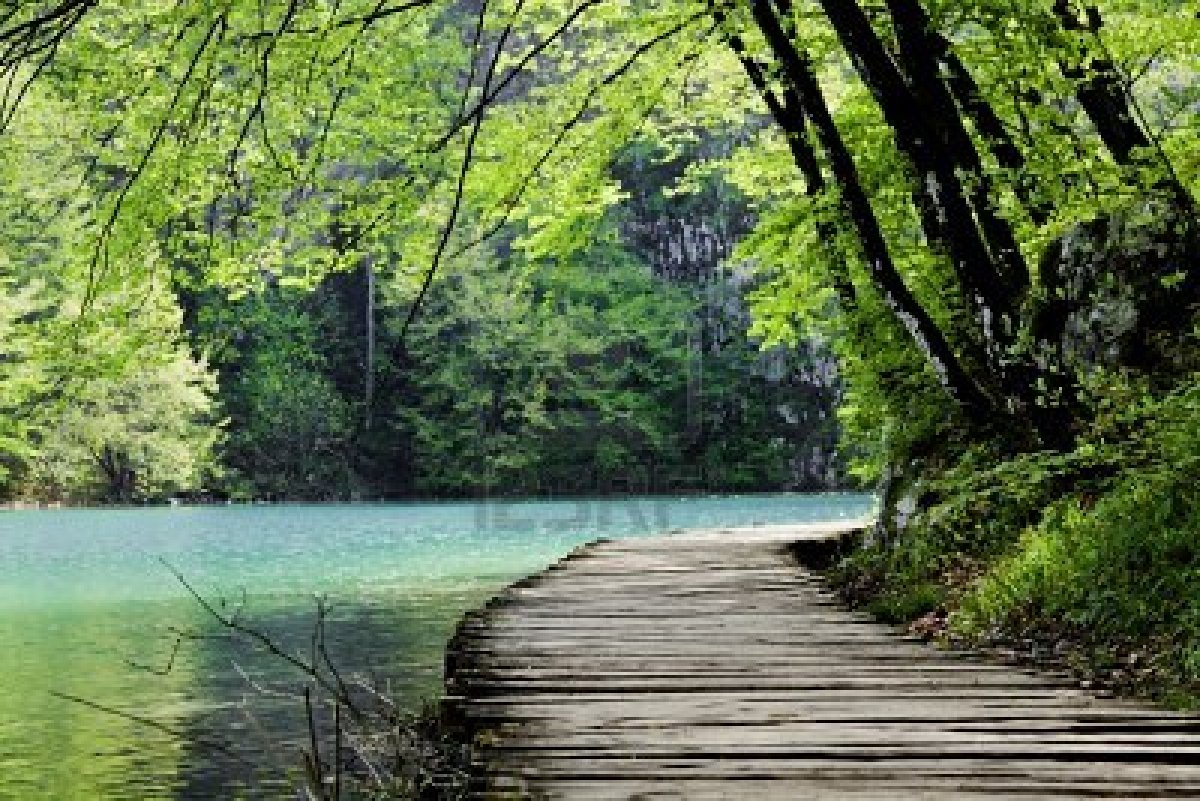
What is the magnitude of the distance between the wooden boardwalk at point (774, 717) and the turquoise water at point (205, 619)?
93 cm

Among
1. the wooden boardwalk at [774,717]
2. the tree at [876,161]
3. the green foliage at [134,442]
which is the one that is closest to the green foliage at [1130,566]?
the wooden boardwalk at [774,717]

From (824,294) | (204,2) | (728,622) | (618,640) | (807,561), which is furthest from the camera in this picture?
(807,561)

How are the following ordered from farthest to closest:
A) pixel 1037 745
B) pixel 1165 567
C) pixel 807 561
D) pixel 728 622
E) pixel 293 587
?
pixel 293 587 < pixel 807 561 < pixel 728 622 < pixel 1165 567 < pixel 1037 745

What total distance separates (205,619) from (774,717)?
1328cm

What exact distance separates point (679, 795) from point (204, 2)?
10.5ft

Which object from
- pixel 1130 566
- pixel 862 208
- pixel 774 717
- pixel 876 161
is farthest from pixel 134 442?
pixel 774 717

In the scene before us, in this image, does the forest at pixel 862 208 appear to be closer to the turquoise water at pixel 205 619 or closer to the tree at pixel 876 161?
the tree at pixel 876 161

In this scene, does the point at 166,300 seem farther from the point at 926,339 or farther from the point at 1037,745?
the point at 1037,745

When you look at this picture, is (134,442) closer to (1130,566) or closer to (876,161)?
(876,161)

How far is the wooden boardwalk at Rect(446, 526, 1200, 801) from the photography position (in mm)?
4492

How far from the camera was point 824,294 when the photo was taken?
44.8 ft

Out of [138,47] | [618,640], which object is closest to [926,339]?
[618,640]

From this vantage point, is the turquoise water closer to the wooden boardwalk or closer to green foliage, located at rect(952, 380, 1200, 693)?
the wooden boardwalk

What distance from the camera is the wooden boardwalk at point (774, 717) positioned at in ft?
14.7
